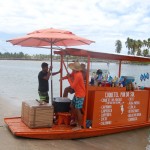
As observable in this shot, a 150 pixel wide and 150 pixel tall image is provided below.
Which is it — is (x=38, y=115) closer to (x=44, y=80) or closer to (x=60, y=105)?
(x=60, y=105)

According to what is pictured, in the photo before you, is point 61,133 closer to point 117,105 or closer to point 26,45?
point 117,105

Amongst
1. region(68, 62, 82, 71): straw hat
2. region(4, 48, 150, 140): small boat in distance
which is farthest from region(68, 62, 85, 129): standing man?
region(4, 48, 150, 140): small boat in distance

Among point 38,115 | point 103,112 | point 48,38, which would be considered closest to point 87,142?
point 103,112

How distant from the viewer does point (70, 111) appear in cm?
752

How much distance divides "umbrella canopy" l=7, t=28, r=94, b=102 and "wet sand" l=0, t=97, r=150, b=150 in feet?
7.21

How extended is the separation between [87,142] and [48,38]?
106 inches

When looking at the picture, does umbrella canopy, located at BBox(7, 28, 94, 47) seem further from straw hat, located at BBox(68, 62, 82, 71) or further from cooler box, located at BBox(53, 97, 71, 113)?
cooler box, located at BBox(53, 97, 71, 113)

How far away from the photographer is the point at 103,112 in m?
7.34

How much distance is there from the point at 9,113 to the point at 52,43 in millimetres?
3899

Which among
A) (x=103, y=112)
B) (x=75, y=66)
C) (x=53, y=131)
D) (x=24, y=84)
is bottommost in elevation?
(x=24, y=84)

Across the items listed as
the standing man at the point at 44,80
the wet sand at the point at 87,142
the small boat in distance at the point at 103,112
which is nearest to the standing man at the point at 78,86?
the small boat in distance at the point at 103,112

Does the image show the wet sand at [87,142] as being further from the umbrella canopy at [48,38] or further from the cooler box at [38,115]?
the umbrella canopy at [48,38]

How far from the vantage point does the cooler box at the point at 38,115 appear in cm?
670

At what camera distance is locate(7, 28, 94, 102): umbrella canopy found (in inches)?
254
